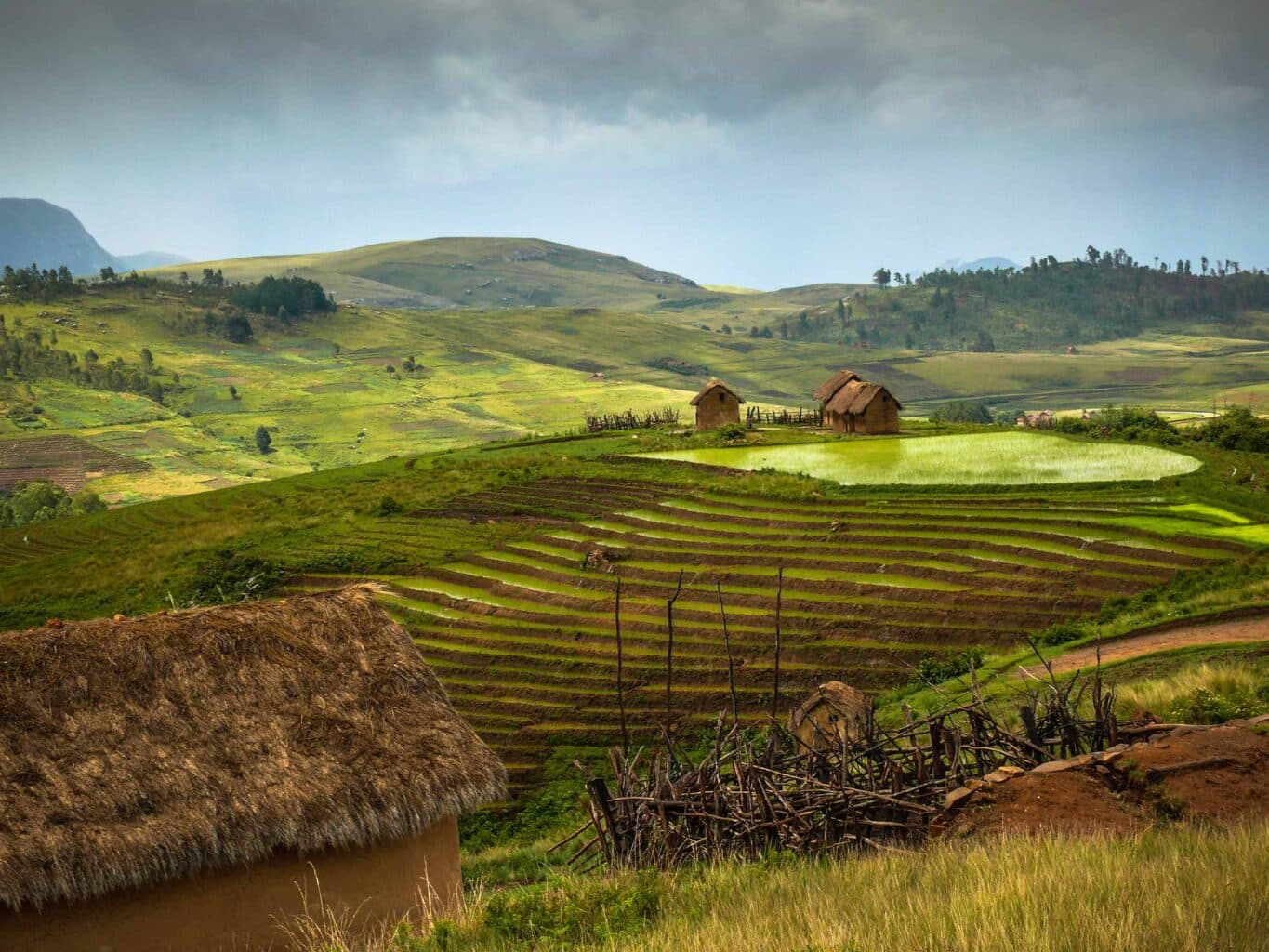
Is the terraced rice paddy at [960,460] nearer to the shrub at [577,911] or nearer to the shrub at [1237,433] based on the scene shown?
the shrub at [1237,433]

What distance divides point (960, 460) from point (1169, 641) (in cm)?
2478

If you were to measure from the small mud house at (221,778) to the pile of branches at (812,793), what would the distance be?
227 centimetres

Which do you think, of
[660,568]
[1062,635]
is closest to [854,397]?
[660,568]

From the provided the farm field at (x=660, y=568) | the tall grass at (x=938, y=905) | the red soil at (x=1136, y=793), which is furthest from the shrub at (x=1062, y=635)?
the tall grass at (x=938, y=905)

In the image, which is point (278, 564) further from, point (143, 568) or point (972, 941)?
point (972, 941)

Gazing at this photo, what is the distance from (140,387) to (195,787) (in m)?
142

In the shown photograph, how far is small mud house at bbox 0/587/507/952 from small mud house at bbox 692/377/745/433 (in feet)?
176

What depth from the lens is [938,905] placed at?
661 cm

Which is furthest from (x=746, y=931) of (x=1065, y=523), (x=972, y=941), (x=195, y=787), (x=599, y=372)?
(x=599, y=372)

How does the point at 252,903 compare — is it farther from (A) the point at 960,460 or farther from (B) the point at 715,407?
(B) the point at 715,407

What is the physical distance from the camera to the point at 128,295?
602 ft

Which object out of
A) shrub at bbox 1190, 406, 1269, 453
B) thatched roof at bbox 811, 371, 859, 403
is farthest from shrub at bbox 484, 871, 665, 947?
thatched roof at bbox 811, 371, 859, 403

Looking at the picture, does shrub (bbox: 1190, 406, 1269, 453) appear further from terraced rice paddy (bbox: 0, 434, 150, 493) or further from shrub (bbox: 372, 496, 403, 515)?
terraced rice paddy (bbox: 0, 434, 150, 493)

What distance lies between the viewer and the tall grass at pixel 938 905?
5.82 meters
